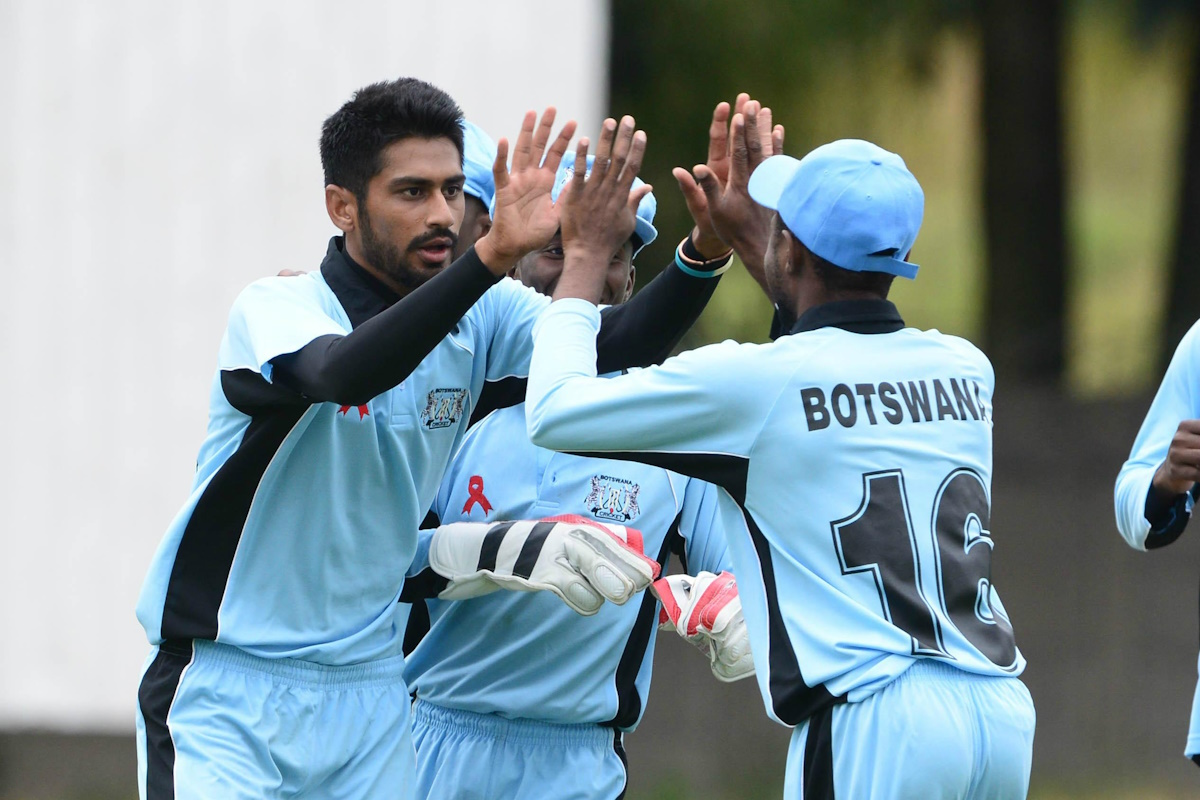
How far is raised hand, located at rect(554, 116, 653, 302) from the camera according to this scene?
10.7 feet

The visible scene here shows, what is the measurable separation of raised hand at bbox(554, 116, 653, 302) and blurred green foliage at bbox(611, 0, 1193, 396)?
4.89 metres

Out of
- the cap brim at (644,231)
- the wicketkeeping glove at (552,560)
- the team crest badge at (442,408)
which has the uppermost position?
Result: the cap brim at (644,231)

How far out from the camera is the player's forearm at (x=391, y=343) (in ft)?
9.86

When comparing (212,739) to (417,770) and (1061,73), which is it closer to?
(417,770)

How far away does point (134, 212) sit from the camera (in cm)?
696

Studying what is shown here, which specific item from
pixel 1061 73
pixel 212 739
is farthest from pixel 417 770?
pixel 1061 73

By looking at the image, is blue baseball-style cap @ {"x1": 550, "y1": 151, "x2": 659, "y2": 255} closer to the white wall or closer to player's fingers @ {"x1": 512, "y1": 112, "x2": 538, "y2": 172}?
player's fingers @ {"x1": 512, "y1": 112, "x2": 538, "y2": 172}

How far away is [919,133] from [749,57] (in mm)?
1697

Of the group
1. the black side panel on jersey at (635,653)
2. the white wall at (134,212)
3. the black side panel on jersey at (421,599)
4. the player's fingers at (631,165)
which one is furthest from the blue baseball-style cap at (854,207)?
the white wall at (134,212)

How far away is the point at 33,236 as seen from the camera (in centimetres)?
695

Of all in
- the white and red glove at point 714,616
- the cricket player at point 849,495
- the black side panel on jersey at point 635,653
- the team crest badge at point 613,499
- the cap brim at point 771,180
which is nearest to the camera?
the cricket player at point 849,495

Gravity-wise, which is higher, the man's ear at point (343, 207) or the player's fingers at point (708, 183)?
the player's fingers at point (708, 183)

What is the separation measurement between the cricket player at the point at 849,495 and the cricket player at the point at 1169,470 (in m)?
1.02

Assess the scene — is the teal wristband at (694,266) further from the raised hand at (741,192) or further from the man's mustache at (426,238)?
the man's mustache at (426,238)
